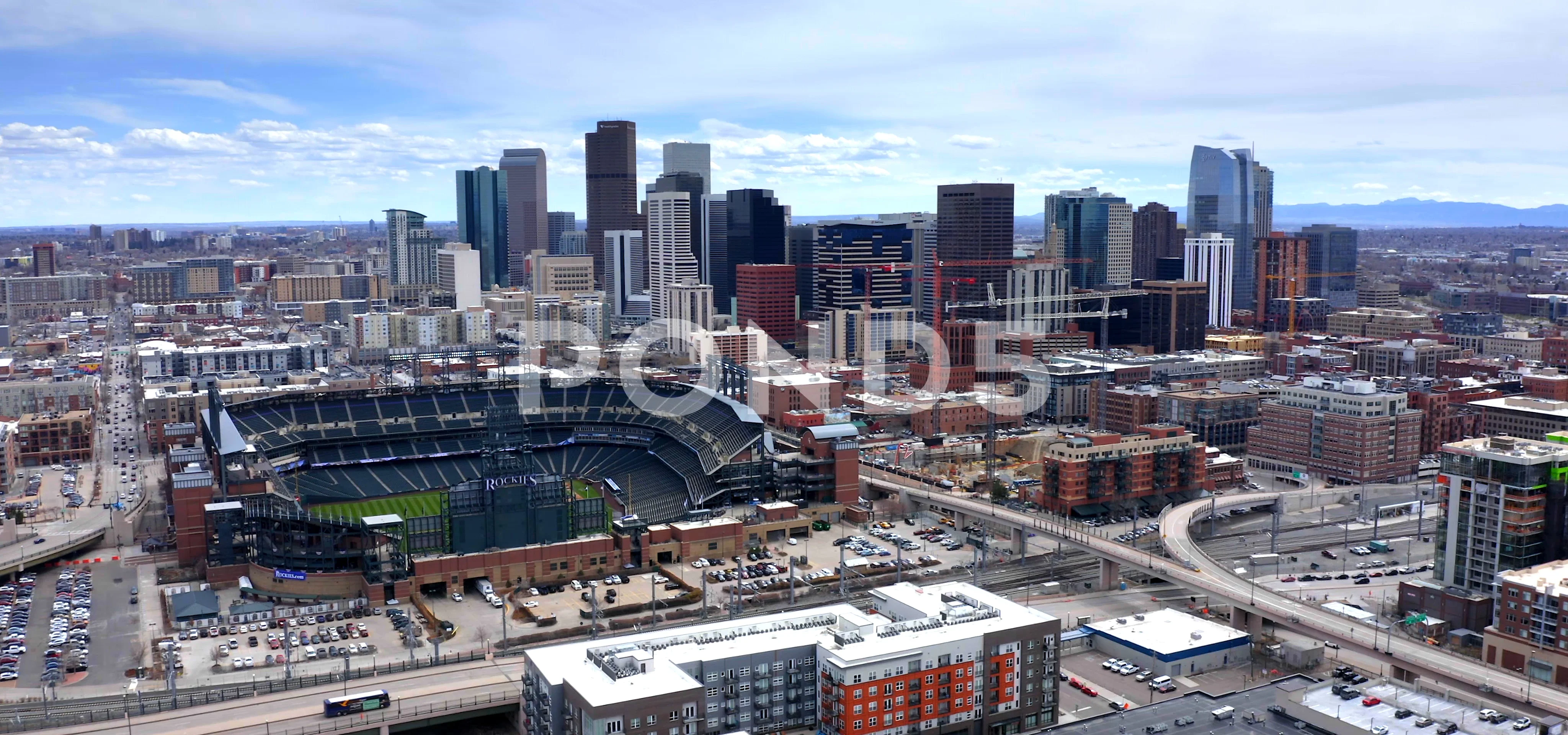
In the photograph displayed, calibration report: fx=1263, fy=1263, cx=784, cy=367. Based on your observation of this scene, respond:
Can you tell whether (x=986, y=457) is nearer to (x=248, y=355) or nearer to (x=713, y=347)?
(x=713, y=347)

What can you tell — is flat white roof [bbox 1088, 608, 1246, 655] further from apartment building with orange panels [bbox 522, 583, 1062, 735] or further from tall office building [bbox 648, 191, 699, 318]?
tall office building [bbox 648, 191, 699, 318]

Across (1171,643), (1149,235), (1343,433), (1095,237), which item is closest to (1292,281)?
(1095,237)

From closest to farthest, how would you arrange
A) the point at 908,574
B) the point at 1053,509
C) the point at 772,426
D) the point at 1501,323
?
the point at 908,574, the point at 1053,509, the point at 772,426, the point at 1501,323

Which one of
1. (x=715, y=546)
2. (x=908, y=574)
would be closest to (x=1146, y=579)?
(x=908, y=574)

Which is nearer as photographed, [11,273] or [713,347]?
[713,347]

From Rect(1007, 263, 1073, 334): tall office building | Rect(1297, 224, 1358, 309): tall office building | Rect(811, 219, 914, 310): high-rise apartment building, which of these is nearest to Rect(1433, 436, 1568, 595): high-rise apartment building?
Rect(1007, 263, 1073, 334): tall office building

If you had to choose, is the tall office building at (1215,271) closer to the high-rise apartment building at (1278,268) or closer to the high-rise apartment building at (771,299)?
the high-rise apartment building at (1278,268)

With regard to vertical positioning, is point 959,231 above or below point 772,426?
above
